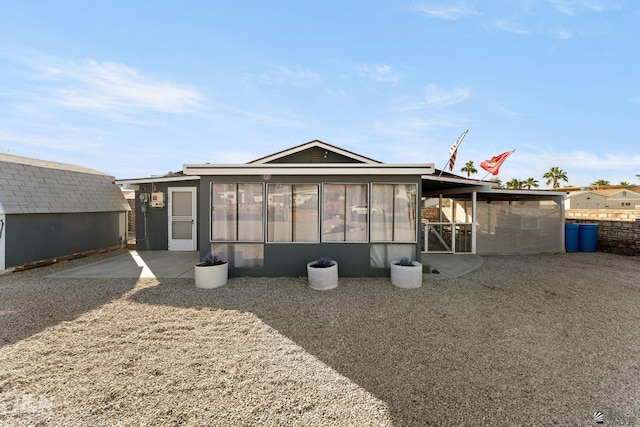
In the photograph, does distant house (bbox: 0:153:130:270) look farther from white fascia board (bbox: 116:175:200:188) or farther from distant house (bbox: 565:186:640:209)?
distant house (bbox: 565:186:640:209)

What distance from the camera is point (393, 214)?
6.23 m

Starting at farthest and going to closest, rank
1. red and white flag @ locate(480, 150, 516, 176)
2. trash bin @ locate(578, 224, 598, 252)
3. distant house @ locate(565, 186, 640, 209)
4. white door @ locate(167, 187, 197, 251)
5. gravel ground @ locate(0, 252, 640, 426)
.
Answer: distant house @ locate(565, 186, 640, 209) < trash bin @ locate(578, 224, 598, 252) < white door @ locate(167, 187, 197, 251) < red and white flag @ locate(480, 150, 516, 176) < gravel ground @ locate(0, 252, 640, 426)

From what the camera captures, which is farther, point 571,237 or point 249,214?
point 571,237

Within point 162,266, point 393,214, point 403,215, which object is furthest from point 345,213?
point 162,266

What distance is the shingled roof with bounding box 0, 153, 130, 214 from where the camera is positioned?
7.18 meters

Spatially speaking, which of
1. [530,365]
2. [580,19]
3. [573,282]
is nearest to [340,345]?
[530,365]

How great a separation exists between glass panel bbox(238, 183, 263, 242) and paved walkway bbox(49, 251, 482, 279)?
1.74 metres

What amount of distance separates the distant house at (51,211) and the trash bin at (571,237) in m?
17.7

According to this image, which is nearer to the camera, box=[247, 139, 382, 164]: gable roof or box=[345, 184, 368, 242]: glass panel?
box=[345, 184, 368, 242]: glass panel

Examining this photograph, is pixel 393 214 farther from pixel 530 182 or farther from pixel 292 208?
pixel 530 182

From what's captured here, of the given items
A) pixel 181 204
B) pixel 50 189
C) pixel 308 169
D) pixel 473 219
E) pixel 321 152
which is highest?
pixel 321 152

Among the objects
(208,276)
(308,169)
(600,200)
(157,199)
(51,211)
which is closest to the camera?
(208,276)

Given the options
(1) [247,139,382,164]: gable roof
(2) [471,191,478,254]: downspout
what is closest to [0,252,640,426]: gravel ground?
(2) [471,191,478,254]: downspout

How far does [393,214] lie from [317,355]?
3984 mm
